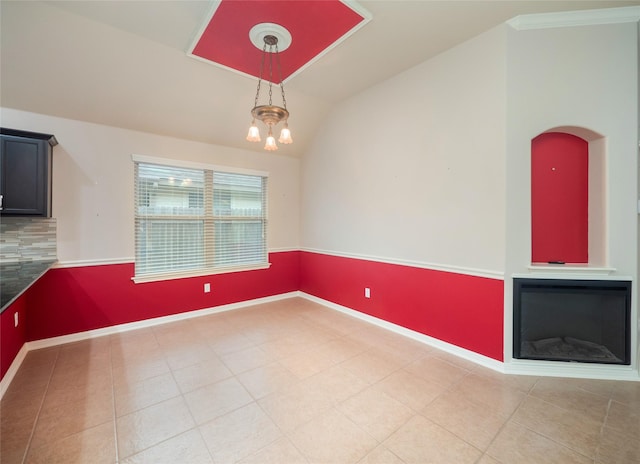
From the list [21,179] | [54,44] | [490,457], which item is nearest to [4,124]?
[21,179]

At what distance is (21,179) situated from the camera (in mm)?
2697

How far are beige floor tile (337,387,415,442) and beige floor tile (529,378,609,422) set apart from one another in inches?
45.0

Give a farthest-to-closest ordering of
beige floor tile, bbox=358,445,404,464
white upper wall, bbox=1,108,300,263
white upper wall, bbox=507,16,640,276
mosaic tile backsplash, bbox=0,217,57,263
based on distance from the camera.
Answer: white upper wall, bbox=1,108,300,263 → mosaic tile backsplash, bbox=0,217,57,263 → white upper wall, bbox=507,16,640,276 → beige floor tile, bbox=358,445,404,464

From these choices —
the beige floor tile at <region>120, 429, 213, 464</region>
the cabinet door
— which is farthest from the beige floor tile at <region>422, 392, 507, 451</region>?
the cabinet door

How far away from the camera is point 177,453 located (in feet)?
5.45

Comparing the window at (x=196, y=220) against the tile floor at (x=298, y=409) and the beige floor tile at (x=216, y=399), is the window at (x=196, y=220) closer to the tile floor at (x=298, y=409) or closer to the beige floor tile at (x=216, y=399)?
the tile floor at (x=298, y=409)

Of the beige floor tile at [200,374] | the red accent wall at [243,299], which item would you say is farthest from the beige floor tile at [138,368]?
the red accent wall at [243,299]

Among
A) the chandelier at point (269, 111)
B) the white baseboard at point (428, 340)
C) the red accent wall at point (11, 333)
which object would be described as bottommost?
the white baseboard at point (428, 340)

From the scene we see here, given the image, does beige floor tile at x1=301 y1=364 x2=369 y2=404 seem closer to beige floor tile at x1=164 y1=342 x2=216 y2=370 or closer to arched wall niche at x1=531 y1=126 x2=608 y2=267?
beige floor tile at x1=164 y1=342 x2=216 y2=370

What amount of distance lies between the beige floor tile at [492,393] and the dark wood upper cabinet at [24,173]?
14.1 ft

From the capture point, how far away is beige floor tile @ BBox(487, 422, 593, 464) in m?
1.61

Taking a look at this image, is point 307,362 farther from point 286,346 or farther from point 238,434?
point 238,434

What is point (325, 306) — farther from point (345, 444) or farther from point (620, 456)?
point (620, 456)

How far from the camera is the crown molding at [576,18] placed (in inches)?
90.5
